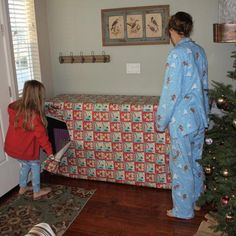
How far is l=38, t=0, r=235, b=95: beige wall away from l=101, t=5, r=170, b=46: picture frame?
0.05 m

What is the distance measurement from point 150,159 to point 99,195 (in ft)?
2.00

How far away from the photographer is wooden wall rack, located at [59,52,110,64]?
3.52 meters

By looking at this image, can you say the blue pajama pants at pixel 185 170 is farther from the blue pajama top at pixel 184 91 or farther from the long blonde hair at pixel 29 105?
the long blonde hair at pixel 29 105

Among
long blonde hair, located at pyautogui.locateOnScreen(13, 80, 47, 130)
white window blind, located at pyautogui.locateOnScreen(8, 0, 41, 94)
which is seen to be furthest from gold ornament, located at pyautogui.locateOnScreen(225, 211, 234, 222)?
white window blind, located at pyautogui.locateOnScreen(8, 0, 41, 94)

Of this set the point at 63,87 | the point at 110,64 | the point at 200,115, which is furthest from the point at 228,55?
the point at 63,87

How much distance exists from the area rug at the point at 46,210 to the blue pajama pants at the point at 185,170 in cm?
89

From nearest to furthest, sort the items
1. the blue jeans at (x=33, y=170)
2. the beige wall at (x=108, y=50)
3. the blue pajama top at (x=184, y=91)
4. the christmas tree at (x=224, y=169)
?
the christmas tree at (x=224, y=169) < the blue pajama top at (x=184, y=91) < the blue jeans at (x=33, y=170) < the beige wall at (x=108, y=50)

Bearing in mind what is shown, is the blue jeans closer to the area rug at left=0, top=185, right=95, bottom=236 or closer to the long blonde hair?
the area rug at left=0, top=185, right=95, bottom=236

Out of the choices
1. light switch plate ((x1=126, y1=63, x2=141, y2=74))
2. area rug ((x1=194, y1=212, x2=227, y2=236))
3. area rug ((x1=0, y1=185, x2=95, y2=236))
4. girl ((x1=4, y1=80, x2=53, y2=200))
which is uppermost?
light switch plate ((x1=126, y1=63, x2=141, y2=74))

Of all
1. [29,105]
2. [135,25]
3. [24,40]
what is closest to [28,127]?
[29,105]

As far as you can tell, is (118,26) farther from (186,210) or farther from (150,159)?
(186,210)

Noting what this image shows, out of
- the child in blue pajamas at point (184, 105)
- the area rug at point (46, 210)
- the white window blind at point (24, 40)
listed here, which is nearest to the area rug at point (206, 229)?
the child in blue pajamas at point (184, 105)

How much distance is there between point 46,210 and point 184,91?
1602 mm

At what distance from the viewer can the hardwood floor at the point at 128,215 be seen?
2.57 metres
